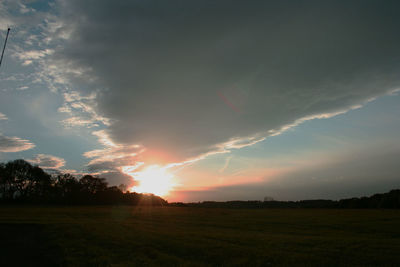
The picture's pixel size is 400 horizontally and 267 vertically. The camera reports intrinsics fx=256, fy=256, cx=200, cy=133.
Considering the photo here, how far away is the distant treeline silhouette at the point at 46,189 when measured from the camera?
→ 154750 mm

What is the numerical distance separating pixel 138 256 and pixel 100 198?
184 metres

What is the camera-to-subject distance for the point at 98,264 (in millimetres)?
17984

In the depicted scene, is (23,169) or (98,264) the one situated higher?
(23,169)

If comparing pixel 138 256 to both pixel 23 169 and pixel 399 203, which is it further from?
pixel 23 169

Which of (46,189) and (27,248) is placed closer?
(27,248)

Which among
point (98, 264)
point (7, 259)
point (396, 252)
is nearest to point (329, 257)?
point (396, 252)

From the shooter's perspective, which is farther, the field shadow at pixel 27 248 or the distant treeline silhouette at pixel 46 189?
the distant treeline silhouette at pixel 46 189

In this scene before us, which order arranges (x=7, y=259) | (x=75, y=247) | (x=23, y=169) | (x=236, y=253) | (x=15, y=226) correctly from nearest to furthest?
(x=7, y=259) → (x=236, y=253) → (x=75, y=247) → (x=15, y=226) → (x=23, y=169)

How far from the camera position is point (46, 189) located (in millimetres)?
174500

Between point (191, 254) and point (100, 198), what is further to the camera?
point (100, 198)

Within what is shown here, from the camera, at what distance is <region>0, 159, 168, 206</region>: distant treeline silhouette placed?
155 m

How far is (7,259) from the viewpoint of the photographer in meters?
20.0

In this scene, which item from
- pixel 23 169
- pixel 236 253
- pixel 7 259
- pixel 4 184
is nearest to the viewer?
Answer: pixel 7 259

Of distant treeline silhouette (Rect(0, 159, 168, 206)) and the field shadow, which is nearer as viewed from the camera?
the field shadow
